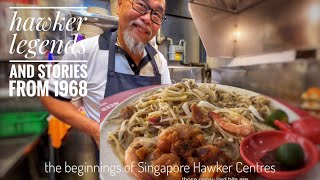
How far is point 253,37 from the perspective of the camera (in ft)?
5.16

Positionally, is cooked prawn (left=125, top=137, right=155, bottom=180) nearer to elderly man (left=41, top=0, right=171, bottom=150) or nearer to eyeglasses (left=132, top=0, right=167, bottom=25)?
elderly man (left=41, top=0, right=171, bottom=150)

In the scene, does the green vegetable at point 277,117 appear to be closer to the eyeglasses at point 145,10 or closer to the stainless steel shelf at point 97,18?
the eyeglasses at point 145,10

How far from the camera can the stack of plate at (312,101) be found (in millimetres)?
1455

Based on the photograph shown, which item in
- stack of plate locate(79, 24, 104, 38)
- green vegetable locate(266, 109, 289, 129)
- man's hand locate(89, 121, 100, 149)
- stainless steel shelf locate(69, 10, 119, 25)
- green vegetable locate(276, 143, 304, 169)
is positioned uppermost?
stainless steel shelf locate(69, 10, 119, 25)

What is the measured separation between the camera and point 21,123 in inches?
59.2

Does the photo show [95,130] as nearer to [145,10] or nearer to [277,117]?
[145,10]

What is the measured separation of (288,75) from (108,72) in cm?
105

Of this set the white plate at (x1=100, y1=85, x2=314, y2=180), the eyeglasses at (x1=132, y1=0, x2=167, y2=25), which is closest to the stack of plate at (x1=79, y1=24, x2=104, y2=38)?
the eyeglasses at (x1=132, y1=0, x2=167, y2=25)

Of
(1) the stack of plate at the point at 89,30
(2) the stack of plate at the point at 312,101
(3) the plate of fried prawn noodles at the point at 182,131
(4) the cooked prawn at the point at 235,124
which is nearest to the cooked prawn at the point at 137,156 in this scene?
(3) the plate of fried prawn noodles at the point at 182,131

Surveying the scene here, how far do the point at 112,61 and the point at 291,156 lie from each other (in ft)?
3.81

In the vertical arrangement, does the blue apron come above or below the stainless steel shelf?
below

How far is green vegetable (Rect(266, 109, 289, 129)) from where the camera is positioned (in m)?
1.53

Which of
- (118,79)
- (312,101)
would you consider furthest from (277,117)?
(118,79)

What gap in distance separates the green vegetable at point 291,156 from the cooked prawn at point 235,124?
20cm
